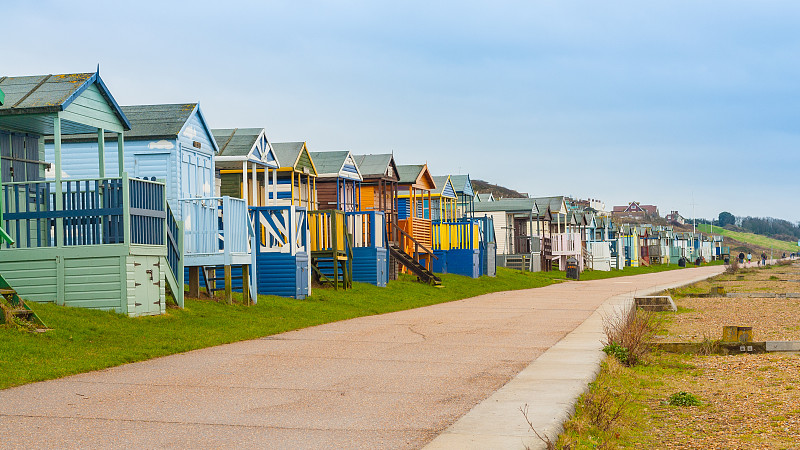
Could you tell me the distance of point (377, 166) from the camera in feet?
123

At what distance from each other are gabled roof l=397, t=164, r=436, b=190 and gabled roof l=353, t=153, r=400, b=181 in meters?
4.35

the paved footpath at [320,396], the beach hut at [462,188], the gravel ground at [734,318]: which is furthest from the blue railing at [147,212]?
the beach hut at [462,188]

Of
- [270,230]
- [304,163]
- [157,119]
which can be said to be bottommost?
[270,230]

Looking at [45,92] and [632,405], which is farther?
[45,92]

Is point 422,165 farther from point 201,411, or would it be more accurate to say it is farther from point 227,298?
point 201,411

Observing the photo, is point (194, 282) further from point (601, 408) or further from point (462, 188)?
point (462, 188)

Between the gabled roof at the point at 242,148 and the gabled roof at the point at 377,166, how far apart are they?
417 inches

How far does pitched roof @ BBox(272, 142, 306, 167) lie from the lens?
98.3 feet

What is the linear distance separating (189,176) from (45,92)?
245 inches

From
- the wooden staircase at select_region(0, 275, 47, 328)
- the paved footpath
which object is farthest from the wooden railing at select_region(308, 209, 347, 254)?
the wooden staircase at select_region(0, 275, 47, 328)

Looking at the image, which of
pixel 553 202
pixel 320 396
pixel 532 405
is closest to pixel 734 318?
pixel 532 405

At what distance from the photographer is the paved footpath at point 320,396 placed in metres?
7.45

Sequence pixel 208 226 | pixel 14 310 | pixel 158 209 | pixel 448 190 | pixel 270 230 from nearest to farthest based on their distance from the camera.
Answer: pixel 14 310 < pixel 158 209 < pixel 208 226 < pixel 270 230 < pixel 448 190

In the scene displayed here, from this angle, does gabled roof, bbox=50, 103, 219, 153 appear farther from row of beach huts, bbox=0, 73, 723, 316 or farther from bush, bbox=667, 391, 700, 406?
bush, bbox=667, 391, 700, 406
